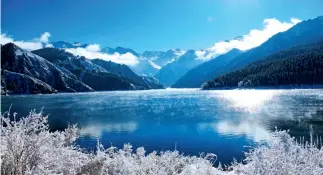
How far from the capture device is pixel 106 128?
2440 inches

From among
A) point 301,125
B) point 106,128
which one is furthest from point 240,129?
point 106,128

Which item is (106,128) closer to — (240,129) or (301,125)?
(240,129)

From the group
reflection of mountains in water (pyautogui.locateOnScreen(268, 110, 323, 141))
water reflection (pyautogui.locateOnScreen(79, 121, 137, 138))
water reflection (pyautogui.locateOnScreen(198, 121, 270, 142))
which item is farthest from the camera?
water reflection (pyautogui.locateOnScreen(79, 121, 137, 138))

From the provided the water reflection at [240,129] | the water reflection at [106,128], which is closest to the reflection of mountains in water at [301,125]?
the water reflection at [240,129]

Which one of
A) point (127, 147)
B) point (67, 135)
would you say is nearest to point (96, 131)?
point (67, 135)

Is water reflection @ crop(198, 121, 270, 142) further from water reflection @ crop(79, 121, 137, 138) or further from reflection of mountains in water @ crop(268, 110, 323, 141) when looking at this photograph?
water reflection @ crop(79, 121, 137, 138)

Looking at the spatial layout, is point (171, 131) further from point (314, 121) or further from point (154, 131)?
point (314, 121)

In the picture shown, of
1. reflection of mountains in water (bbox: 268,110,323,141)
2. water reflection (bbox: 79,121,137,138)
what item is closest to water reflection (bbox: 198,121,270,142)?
reflection of mountains in water (bbox: 268,110,323,141)

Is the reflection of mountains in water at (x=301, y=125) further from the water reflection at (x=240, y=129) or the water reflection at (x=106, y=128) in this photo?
the water reflection at (x=106, y=128)

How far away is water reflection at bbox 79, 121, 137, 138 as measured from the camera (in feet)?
186

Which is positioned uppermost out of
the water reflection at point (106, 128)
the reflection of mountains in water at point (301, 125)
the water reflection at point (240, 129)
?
the reflection of mountains in water at point (301, 125)

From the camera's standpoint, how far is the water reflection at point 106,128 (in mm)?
56669

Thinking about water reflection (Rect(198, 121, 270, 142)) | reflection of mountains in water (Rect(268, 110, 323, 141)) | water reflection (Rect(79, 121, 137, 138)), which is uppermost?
reflection of mountains in water (Rect(268, 110, 323, 141))

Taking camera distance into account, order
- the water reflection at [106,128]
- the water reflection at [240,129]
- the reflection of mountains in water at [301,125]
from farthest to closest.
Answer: the water reflection at [106,128] → the reflection of mountains in water at [301,125] → the water reflection at [240,129]
